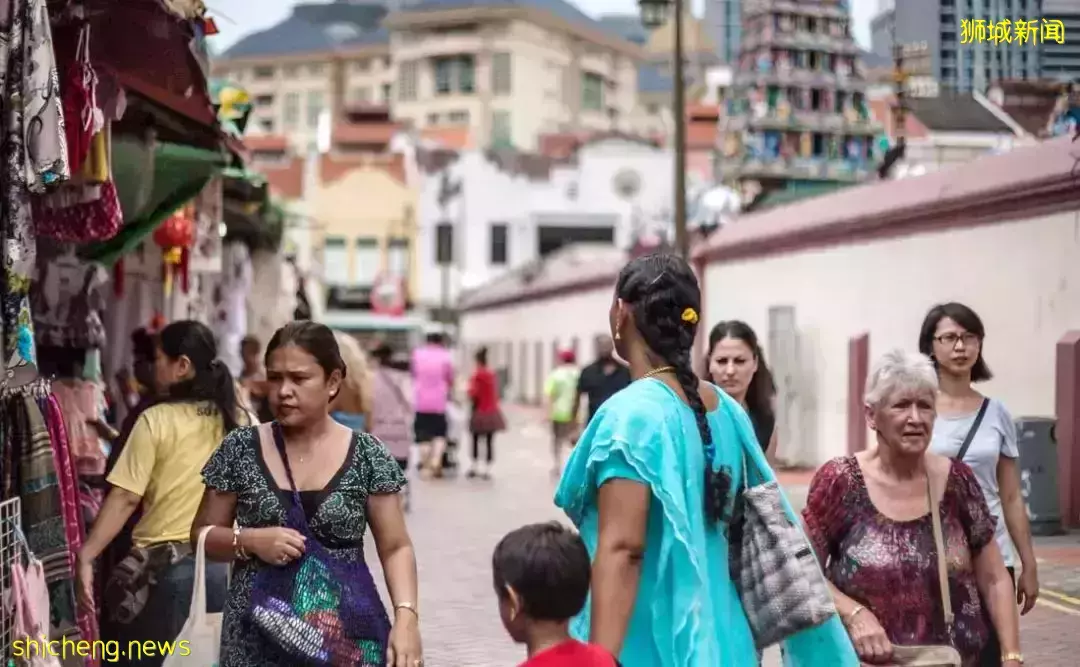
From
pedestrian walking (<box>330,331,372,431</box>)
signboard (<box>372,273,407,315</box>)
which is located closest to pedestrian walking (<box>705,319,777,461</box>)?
pedestrian walking (<box>330,331,372,431</box>)

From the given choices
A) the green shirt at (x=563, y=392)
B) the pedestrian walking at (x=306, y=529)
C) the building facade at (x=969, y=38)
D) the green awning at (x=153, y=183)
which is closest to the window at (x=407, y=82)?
the green shirt at (x=563, y=392)

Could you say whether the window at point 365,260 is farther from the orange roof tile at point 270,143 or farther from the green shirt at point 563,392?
the green shirt at point 563,392

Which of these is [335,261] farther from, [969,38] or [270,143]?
[969,38]

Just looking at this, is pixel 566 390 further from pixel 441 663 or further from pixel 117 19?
pixel 117 19

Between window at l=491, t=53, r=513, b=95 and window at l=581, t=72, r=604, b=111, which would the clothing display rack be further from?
window at l=581, t=72, r=604, b=111

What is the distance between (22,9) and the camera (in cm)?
591

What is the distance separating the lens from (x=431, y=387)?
20.4 metres

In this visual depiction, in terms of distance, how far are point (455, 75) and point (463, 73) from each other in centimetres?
80

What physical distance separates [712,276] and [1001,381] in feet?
33.2

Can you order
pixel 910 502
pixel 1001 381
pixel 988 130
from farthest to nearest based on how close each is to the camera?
1. pixel 988 130
2. pixel 1001 381
3. pixel 910 502

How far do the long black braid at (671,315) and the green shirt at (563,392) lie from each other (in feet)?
57.2

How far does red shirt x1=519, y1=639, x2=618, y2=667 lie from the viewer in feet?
11.9

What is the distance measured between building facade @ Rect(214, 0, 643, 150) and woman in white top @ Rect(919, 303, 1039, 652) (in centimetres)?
7193

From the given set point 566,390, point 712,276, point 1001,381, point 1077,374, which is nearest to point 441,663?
point 1077,374
